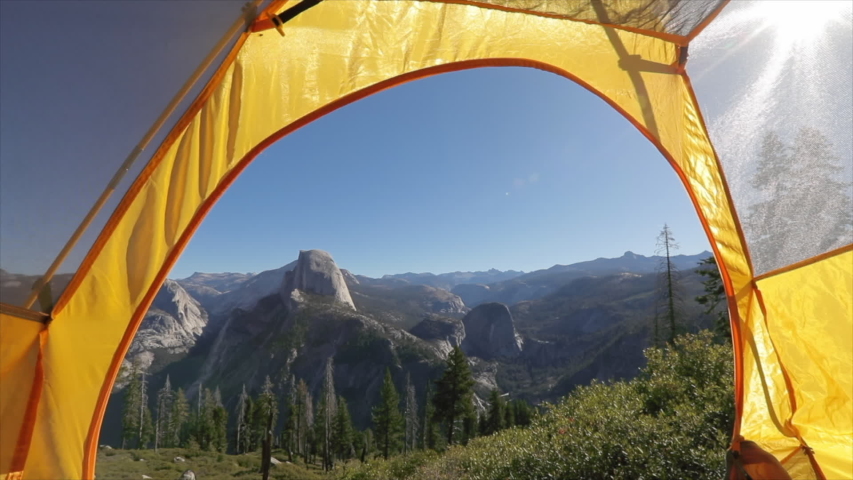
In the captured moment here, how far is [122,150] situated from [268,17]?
1237 mm

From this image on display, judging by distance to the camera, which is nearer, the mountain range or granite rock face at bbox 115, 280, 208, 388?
the mountain range

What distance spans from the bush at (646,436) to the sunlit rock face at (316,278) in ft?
418

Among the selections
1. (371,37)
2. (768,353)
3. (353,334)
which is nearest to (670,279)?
(768,353)

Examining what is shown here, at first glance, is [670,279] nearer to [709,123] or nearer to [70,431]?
[709,123]

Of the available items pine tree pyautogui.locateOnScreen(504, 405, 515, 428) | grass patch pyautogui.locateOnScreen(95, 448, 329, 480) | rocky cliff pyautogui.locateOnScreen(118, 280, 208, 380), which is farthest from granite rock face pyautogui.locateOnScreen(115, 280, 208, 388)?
pine tree pyautogui.locateOnScreen(504, 405, 515, 428)

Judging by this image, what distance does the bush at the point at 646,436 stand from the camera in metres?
5.23

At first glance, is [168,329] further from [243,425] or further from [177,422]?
[243,425]

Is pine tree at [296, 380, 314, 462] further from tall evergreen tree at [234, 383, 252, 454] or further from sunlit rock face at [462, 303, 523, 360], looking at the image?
sunlit rock face at [462, 303, 523, 360]

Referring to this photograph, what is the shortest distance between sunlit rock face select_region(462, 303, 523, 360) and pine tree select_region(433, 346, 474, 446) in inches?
4046

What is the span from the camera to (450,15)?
3043 millimetres

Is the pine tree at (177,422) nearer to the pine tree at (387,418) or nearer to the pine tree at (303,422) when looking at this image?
the pine tree at (303,422)

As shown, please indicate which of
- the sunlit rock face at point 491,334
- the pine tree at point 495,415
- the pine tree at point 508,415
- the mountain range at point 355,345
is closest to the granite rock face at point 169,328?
the mountain range at point 355,345

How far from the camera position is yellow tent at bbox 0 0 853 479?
7.76 feet

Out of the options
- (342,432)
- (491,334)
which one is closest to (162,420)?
(342,432)
